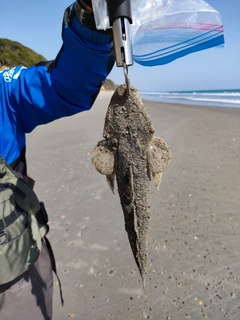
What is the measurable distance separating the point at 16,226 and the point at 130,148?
1.17 meters

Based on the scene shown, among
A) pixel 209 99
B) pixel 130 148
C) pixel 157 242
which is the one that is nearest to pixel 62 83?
pixel 130 148

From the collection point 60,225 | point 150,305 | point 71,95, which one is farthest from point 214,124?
point 71,95

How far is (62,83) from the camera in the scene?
2.24m

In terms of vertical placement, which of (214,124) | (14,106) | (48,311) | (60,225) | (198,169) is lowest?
(214,124)

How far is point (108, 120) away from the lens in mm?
1788

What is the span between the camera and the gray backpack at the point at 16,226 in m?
2.21

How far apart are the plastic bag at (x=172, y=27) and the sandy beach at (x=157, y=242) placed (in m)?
3.31

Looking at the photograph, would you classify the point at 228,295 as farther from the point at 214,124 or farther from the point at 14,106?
the point at 214,124

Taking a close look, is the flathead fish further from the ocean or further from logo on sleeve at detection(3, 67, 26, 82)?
the ocean

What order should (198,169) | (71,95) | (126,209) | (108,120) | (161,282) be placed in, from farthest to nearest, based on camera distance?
(198,169), (161,282), (71,95), (126,209), (108,120)

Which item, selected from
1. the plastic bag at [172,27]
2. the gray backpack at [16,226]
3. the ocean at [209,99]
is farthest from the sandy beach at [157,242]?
the ocean at [209,99]

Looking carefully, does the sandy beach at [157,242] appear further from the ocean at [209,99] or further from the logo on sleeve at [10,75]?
the ocean at [209,99]

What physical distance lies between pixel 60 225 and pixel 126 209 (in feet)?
13.6

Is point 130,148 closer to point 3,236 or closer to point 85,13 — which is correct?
point 85,13
